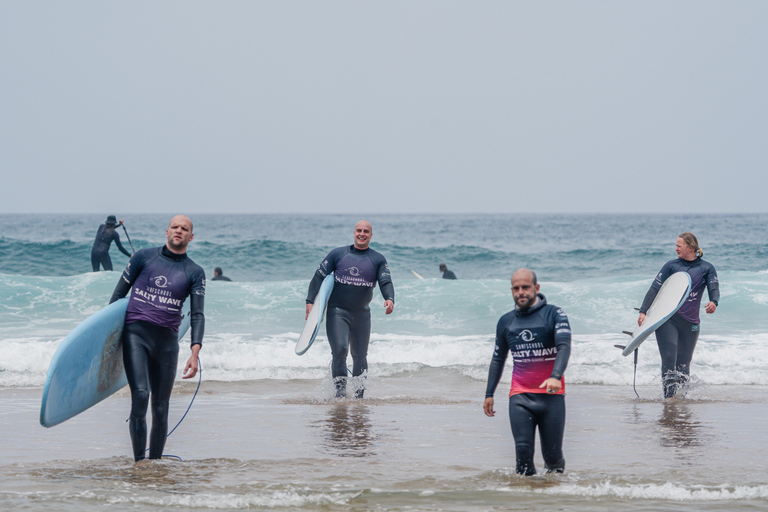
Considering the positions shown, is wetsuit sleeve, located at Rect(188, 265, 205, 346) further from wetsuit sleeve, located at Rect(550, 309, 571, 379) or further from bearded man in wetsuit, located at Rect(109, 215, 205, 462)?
wetsuit sleeve, located at Rect(550, 309, 571, 379)

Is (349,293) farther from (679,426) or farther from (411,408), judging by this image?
(679,426)

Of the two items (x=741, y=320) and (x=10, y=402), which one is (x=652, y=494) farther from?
(x=741, y=320)

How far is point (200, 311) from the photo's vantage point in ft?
17.8

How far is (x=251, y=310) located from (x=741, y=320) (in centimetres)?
1008

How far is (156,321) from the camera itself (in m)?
5.31

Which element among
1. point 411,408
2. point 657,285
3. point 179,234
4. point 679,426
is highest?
point 179,234

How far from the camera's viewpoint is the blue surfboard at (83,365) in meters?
5.18

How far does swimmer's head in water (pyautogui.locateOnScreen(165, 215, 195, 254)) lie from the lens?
5355 mm

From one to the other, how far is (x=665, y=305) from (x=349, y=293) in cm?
336

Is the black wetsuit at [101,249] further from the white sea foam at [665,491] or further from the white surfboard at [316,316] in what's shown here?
the white sea foam at [665,491]

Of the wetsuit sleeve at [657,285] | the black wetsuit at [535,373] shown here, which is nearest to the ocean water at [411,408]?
the black wetsuit at [535,373]

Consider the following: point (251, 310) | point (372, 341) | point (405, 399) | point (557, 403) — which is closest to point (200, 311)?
point (557, 403)

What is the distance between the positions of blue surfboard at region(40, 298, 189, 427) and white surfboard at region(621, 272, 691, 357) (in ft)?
16.4

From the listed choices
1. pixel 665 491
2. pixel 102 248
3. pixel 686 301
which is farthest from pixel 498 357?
pixel 102 248
